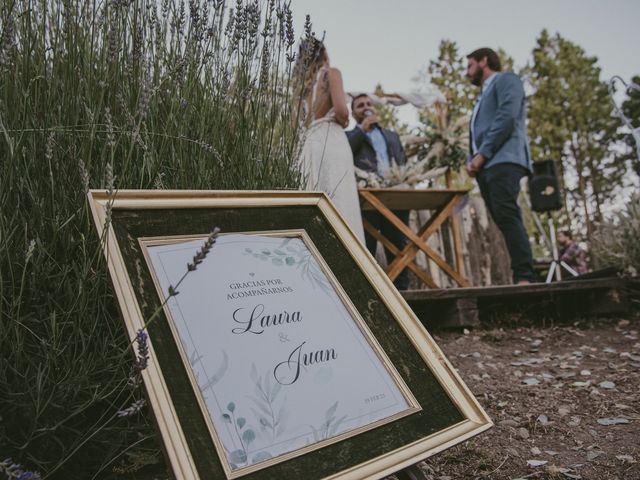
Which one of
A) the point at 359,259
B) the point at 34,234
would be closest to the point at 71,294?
the point at 34,234

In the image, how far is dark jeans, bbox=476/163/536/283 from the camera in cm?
386

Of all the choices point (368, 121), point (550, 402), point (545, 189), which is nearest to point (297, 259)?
point (550, 402)

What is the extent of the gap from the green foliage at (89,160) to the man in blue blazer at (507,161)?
2667mm

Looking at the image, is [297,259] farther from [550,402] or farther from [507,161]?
[507,161]

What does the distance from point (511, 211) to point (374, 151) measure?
1471 millimetres

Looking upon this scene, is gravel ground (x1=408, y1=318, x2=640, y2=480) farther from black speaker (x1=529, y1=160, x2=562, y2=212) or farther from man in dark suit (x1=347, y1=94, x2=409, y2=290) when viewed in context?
black speaker (x1=529, y1=160, x2=562, y2=212)

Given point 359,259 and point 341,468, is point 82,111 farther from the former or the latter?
point 341,468

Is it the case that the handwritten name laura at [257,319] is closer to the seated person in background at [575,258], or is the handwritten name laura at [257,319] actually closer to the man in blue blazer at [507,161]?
the man in blue blazer at [507,161]

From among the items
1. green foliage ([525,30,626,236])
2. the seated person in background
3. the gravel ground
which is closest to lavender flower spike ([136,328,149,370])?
the gravel ground

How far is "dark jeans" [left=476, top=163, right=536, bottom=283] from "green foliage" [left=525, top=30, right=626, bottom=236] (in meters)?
17.0

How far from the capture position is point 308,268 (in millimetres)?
1097

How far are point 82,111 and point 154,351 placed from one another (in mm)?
673

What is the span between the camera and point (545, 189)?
28.8 feet

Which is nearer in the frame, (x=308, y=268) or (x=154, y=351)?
(x=154, y=351)
